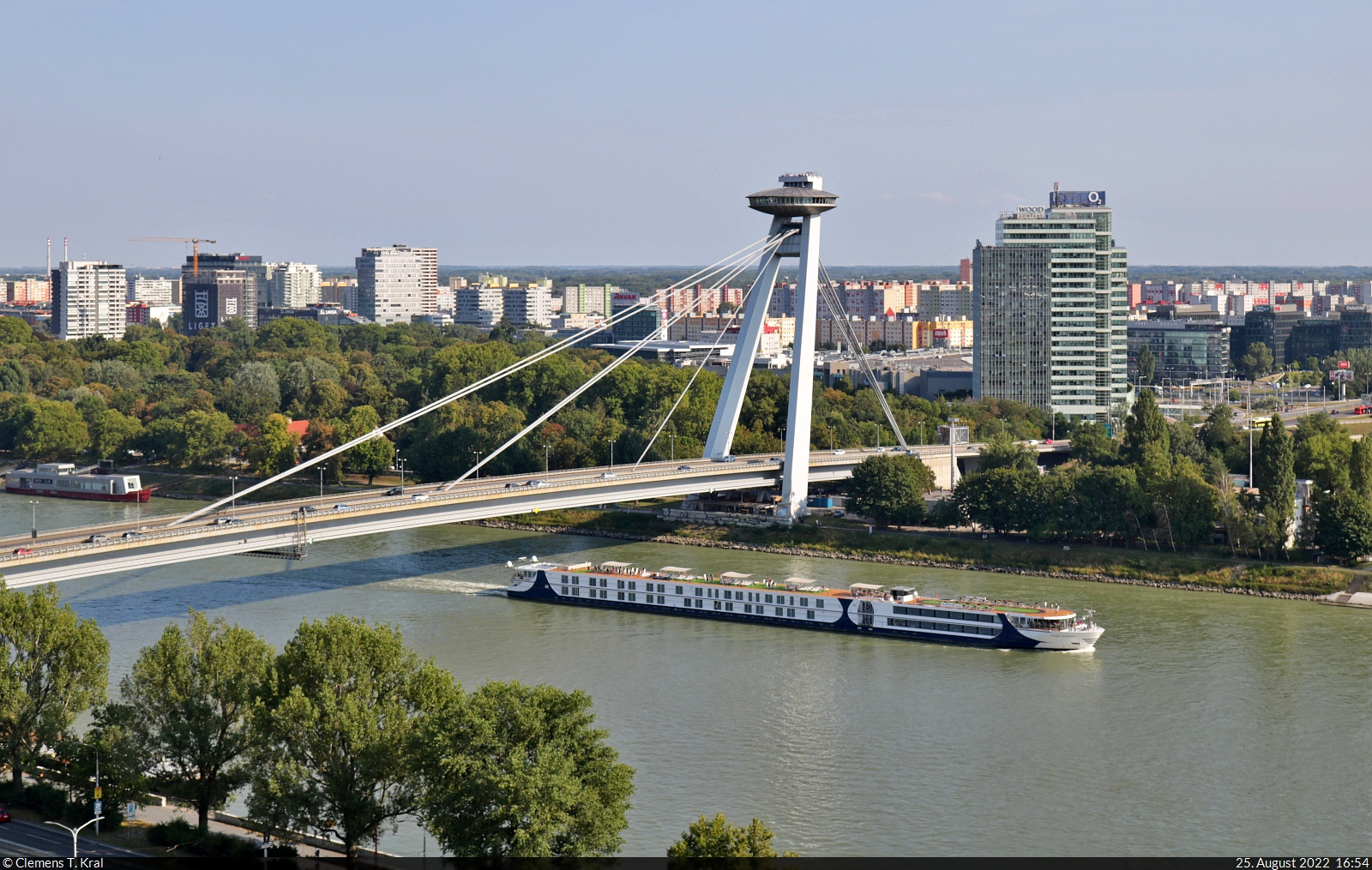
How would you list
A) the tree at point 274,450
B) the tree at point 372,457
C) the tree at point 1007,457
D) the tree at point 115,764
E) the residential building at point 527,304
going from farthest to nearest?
the residential building at point 527,304 → the tree at point 274,450 → the tree at point 372,457 → the tree at point 1007,457 → the tree at point 115,764

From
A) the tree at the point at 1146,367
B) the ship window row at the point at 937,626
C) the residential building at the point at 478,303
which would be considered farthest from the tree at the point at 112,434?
the residential building at the point at 478,303

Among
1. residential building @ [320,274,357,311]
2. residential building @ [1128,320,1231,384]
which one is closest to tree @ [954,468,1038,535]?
residential building @ [1128,320,1231,384]

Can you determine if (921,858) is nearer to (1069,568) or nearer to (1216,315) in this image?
(1069,568)

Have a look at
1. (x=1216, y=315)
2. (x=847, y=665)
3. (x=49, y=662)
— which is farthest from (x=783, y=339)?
(x=49, y=662)

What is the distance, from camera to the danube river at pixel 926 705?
43.5ft

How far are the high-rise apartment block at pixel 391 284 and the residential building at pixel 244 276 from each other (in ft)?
21.2

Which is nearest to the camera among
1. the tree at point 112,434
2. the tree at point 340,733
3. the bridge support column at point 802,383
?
the tree at point 340,733

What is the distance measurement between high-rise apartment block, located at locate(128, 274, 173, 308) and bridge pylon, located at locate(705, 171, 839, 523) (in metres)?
93.7

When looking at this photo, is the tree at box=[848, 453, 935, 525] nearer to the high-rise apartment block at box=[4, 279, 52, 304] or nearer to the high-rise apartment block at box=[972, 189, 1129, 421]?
the high-rise apartment block at box=[972, 189, 1129, 421]

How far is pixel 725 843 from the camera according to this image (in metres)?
10.7

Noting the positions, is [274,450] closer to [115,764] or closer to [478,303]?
A: [115,764]

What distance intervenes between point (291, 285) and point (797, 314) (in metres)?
88.9

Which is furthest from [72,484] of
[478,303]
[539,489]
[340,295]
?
[340,295]

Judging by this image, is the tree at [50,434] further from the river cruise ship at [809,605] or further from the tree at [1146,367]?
the tree at [1146,367]
